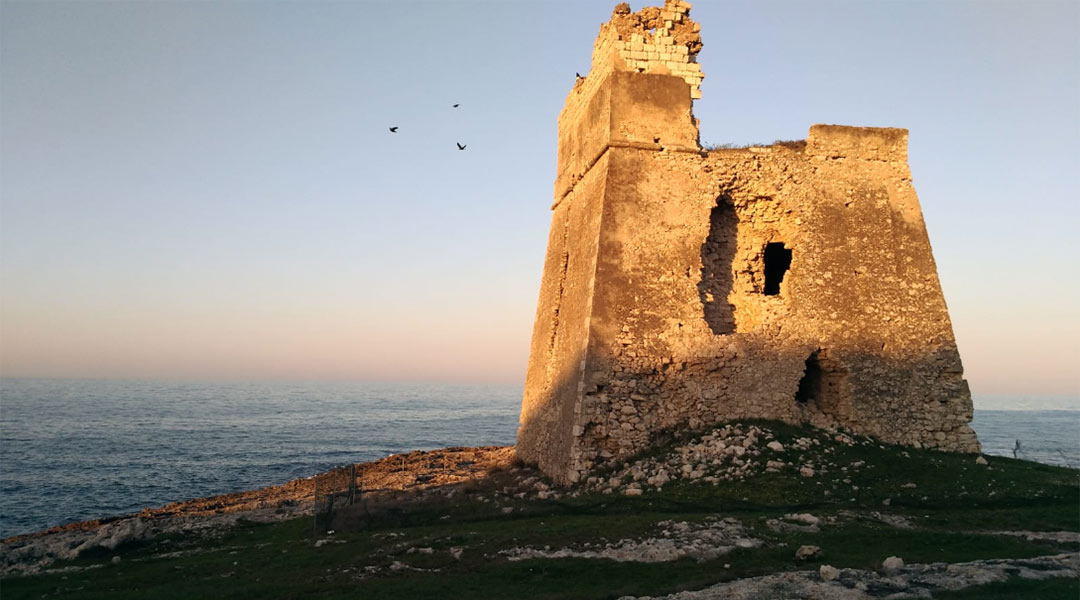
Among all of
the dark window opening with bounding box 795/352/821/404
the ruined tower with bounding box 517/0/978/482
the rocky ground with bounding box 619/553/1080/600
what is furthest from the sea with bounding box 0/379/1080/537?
the rocky ground with bounding box 619/553/1080/600

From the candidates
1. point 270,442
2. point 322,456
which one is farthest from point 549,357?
point 270,442

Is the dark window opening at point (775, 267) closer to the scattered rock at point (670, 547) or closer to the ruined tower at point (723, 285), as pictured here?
the ruined tower at point (723, 285)

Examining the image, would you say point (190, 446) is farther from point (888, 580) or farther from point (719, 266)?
point (888, 580)

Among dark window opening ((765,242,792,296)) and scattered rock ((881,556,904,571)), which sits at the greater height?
dark window opening ((765,242,792,296))

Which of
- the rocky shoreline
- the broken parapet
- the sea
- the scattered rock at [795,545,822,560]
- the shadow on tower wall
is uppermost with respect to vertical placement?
the broken parapet

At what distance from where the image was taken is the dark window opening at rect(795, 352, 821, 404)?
1627 cm

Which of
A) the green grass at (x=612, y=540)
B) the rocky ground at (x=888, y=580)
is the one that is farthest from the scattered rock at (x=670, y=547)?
the rocky ground at (x=888, y=580)

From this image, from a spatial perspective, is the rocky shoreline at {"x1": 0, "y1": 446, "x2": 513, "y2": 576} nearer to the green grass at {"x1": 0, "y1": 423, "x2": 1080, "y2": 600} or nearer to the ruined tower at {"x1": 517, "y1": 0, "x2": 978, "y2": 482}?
the green grass at {"x1": 0, "y1": 423, "x2": 1080, "y2": 600}

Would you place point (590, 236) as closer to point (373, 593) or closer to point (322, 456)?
point (373, 593)

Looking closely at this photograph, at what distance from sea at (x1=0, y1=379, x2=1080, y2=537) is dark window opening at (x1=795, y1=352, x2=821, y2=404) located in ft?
37.2

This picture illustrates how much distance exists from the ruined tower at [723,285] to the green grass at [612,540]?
5.34 feet

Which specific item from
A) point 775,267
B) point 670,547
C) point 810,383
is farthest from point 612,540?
point 775,267

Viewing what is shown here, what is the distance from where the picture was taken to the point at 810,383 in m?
16.6

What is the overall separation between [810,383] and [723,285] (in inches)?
129
